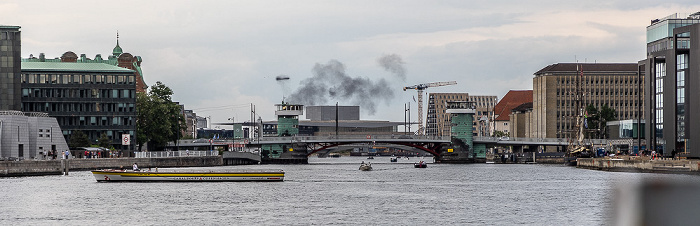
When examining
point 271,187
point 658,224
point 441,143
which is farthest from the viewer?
point 441,143

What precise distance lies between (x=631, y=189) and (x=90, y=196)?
205 ft

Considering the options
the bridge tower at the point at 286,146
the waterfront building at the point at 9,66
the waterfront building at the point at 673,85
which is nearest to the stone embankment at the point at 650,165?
the waterfront building at the point at 673,85

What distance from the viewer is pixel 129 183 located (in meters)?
92.9

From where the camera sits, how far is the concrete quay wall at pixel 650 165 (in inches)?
3935

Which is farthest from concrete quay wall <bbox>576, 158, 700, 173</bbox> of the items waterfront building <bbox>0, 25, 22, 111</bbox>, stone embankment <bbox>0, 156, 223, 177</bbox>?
waterfront building <bbox>0, 25, 22, 111</bbox>

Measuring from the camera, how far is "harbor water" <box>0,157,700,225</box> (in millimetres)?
49688

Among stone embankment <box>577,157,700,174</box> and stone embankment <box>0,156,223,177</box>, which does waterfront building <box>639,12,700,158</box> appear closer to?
stone embankment <box>577,157,700,174</box>

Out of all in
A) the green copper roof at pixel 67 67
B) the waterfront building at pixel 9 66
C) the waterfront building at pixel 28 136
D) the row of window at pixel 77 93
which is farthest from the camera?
the green copper roof at pixel 67 67

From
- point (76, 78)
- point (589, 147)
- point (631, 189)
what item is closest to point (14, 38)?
point (76, 78)

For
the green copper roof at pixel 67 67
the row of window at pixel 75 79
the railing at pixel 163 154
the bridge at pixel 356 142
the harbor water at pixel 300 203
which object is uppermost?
the green copper roof at pixel 67 67

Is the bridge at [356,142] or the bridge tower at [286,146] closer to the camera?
the bridge at [356,142]

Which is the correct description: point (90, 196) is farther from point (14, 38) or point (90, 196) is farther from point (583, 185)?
point (14, 38)

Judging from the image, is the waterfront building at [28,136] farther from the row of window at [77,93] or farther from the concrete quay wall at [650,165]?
the concrete quay wall at [650,165]

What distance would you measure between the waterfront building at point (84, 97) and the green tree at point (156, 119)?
457 cm
